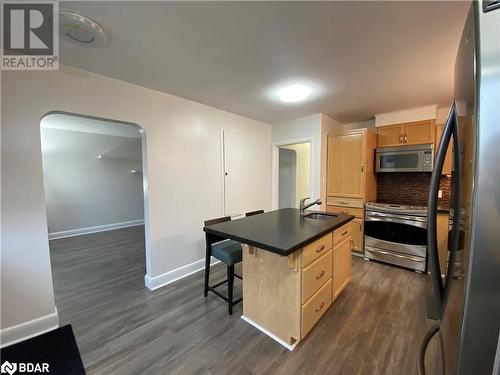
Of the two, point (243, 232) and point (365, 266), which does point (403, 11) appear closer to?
Result: point (243, 232)

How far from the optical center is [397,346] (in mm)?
1622

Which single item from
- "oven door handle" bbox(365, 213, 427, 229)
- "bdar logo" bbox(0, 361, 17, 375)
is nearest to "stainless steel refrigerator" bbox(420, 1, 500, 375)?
"bdar logo" bbox(0, 361, 17, 375)

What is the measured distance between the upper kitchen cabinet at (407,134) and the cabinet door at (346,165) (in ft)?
1.38

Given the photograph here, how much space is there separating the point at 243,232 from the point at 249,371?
37.7 inches

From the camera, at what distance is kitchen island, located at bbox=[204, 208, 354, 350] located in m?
1.56

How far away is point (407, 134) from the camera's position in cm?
308

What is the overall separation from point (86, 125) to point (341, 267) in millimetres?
5283

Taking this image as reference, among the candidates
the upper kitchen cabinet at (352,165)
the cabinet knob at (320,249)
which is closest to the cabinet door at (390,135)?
the upper kitchen cabinet at (352,165)

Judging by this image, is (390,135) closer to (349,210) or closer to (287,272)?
(349,210)

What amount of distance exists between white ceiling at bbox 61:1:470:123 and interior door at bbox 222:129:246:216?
0.90 meters

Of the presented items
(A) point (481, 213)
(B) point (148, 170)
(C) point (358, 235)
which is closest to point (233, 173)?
(B) point (148, 170)

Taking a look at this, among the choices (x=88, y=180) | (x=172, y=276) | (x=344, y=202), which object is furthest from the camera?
(x=88, y=180)

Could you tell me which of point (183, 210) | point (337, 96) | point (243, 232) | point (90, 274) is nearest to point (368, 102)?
point (337, 96)

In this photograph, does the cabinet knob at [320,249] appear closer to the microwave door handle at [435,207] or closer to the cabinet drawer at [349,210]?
the microwave door handle at [435,207]
